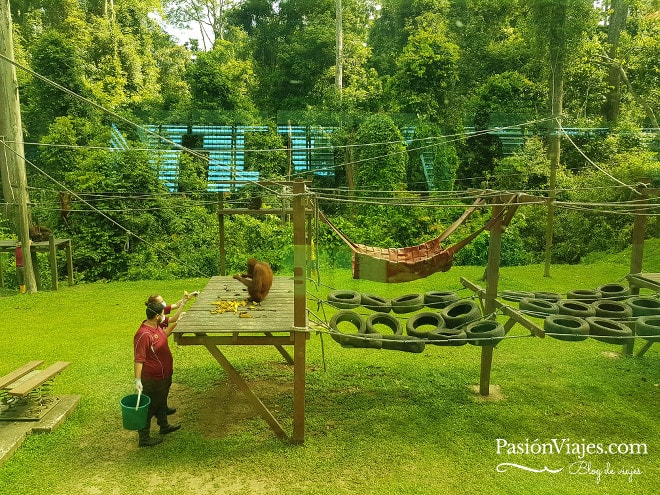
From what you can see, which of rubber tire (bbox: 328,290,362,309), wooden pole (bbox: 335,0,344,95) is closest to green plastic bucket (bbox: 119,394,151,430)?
rubber tire (bbox: 328,290,362,309)

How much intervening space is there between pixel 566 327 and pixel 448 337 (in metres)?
1.35

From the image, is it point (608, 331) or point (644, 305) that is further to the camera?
point (644, 305)

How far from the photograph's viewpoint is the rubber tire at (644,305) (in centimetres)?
688

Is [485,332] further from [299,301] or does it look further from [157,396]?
[157,396]

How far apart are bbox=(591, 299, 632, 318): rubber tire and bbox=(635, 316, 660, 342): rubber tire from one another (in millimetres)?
388

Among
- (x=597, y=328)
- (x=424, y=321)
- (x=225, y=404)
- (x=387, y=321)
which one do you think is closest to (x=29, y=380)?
(x=225, y=404)

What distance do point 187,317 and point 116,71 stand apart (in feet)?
72.8

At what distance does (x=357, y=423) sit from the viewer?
6422mm

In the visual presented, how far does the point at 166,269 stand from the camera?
639 inches

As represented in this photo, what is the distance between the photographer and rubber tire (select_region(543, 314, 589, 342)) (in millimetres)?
6020

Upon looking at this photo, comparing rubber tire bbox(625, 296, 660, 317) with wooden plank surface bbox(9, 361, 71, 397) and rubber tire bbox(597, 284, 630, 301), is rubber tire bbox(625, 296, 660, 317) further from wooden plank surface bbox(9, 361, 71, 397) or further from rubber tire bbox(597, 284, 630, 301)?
wooden plank surface bbox(9, 361, 71, 397)

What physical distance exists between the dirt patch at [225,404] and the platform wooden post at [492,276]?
2678mm

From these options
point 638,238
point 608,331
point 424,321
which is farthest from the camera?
point 638,238

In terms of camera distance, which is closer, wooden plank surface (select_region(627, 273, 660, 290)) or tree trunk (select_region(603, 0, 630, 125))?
wooden plank surface (select_region(627, 273, 660, 290))
